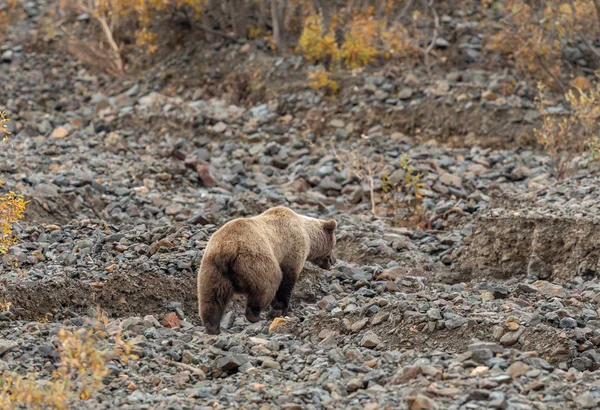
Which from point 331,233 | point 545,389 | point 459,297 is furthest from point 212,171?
point 545,389

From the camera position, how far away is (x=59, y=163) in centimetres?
1571

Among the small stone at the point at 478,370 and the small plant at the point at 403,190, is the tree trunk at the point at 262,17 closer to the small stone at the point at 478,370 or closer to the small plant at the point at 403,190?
the small plant at the point at 403,190

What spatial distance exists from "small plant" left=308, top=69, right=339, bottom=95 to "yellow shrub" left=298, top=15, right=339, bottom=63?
2.45 feet

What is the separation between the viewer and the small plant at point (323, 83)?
758 inches

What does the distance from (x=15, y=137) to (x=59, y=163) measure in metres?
2.85

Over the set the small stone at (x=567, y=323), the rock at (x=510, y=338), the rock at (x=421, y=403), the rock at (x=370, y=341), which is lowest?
the small stone at (x=567, y=323)

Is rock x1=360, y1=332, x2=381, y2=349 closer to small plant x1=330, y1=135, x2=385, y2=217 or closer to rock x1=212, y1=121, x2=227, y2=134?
small plant x1=330, y1=135, x2=385, y2=217

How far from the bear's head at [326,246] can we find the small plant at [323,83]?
900cm

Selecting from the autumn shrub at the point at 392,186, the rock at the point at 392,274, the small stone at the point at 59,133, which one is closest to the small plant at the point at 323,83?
the autumn shrub at the point at 392,186

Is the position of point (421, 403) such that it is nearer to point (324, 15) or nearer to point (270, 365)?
point (270, 365)

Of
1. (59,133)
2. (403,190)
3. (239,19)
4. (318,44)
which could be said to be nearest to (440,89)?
(318,44)

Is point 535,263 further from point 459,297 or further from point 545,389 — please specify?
point 545,389

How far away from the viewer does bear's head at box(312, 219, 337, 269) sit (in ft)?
34.3

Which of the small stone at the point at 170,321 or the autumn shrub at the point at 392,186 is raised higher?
the small stone at the point at 170,321
